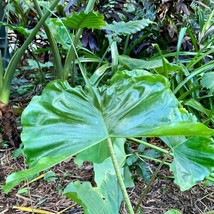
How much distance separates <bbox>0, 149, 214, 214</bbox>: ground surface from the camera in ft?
3.76

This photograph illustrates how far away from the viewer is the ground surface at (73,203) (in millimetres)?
1146

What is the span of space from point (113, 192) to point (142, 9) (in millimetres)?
1419

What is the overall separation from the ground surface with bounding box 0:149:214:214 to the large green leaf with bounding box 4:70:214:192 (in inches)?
19.6

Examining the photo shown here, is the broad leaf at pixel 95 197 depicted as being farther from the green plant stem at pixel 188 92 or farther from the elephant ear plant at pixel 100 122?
the green plant stem at pixel 188 92

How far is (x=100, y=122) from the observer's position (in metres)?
0.64

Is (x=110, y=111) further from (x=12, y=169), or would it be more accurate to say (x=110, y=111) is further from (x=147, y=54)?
(x=147, y=54)

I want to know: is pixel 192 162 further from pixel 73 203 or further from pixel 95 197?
pixel 73 203

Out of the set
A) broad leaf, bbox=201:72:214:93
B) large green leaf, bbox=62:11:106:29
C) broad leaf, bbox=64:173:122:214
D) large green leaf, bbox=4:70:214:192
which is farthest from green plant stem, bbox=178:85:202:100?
broad leaf, bbox=64:173:122:214

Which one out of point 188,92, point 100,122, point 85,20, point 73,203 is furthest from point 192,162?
point 188,92

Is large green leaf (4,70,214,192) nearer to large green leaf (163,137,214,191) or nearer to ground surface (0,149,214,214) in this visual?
large green leaf (163,137,214,191)

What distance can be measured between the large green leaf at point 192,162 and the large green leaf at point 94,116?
0.07 m

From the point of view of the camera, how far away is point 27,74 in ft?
7.29

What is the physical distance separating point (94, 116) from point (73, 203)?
57 cm

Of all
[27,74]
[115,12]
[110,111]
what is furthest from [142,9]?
[110,111]
